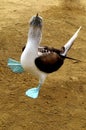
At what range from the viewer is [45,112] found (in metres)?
4.75

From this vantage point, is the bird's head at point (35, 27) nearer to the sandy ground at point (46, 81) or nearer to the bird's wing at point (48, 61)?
the bird's wing at point (48, 61)

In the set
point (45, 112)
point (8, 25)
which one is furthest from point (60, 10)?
point (45, 112)

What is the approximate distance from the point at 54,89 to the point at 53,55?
1.88 metres

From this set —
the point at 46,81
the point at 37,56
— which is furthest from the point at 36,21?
the point at 46,81

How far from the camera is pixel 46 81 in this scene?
5324 millimetres

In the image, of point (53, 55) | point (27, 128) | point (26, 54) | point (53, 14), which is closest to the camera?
point (26, 54)

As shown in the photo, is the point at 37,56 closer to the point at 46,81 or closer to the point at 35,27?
the point at 35,27

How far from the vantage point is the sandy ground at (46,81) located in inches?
183

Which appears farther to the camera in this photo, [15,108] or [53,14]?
[53,14]

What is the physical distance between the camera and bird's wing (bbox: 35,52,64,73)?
3233mm

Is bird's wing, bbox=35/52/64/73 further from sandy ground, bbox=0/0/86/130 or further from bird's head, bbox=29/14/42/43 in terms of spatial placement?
sandy ground, bbox=0/0/86/130

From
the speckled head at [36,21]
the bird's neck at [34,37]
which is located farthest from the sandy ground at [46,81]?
the speckled head at [36,21]

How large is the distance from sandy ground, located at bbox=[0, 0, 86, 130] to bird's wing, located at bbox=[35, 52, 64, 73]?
1349 mm

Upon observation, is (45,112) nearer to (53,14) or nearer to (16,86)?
(16,86)
